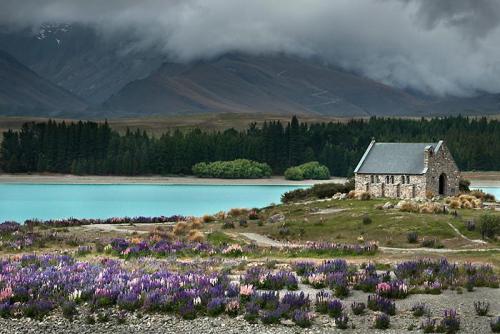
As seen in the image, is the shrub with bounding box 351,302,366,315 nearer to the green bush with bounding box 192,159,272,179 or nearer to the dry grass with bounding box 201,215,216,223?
the dry grass with bounding box 201,215,216,223

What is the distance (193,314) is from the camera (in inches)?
862

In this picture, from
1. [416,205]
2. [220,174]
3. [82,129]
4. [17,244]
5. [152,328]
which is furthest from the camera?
[82,129]

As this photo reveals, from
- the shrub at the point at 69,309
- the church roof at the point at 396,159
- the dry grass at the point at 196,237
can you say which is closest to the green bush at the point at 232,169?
the church roof at the point at 396,159

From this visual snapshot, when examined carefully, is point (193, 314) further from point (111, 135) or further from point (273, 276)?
point (111, 135)

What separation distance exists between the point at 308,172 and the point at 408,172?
289 ft

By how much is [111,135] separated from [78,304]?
159 meters

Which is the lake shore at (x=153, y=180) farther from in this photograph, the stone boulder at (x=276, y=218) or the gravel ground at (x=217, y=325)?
the gravel ground at (x=217, y=325)

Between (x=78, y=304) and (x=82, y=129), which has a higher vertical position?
(x=82, y=129)

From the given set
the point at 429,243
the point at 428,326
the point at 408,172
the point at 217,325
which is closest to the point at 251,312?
the point at 217,325

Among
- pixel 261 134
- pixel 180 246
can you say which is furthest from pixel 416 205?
pixel 261 134

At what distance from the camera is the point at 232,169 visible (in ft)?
527

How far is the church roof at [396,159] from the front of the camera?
234 feet

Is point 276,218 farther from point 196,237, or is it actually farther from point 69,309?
point 69,309

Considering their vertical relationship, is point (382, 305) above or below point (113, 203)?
above
